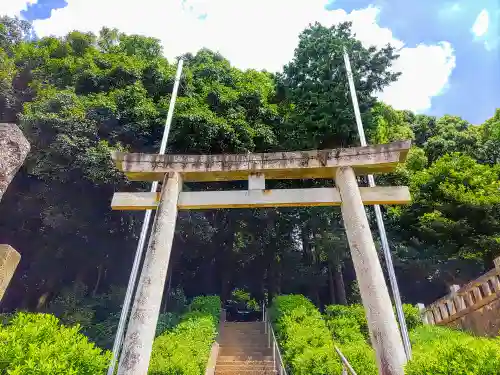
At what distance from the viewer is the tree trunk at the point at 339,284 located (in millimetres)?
15477

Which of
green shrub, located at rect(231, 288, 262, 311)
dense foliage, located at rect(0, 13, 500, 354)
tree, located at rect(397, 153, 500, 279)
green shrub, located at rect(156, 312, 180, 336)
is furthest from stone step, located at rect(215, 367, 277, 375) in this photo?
green shrub, located at rect(231, 288, 262, 311)

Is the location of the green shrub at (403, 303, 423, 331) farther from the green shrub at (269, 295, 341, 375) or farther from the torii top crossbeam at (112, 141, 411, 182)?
the torii top crossbeam at (112, 141, 411, 182)

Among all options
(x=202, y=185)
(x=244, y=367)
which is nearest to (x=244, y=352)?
(x=244, y=367)

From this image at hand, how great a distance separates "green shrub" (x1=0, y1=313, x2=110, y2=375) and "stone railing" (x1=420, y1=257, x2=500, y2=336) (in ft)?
31.4

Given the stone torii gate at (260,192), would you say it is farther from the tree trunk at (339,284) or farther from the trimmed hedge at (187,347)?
the tree trunk at (339,284)

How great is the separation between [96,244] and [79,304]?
2893mm

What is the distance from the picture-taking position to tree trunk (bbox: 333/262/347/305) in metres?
15.5

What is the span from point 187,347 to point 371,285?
5051mm

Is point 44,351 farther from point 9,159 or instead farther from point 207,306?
point 207,306

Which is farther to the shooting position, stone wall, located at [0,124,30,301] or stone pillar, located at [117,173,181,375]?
stone pillar, located at [117,173,181,375]

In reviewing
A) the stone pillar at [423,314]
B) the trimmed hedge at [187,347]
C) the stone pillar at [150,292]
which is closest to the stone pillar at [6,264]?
the stone pillar at [150,292]

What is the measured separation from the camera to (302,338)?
332 inches

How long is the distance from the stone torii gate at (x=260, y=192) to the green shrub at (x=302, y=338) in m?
2.79

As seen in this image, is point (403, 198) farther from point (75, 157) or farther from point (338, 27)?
point (338, 27)
